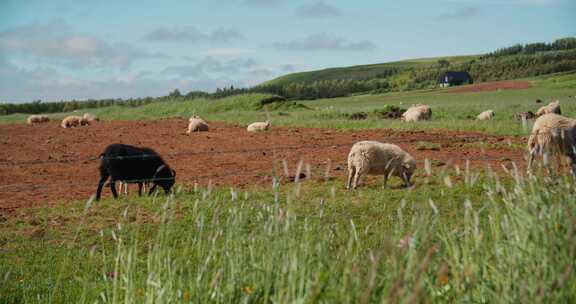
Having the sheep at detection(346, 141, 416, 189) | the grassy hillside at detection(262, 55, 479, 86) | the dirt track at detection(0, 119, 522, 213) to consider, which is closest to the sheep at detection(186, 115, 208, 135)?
the dirt track at detection(0, 119, 522, 213)

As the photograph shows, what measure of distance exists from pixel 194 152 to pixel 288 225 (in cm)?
1135

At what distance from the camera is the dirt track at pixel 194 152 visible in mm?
14398

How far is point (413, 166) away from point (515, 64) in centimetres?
8909

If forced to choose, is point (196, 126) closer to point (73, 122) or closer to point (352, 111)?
point (73, 122)

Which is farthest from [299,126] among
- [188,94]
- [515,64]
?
[515,64]

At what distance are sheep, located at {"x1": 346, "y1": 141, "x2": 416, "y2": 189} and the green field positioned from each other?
489 centimetres

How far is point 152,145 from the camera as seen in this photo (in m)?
24.2

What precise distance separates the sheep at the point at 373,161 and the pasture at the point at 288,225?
421 mm

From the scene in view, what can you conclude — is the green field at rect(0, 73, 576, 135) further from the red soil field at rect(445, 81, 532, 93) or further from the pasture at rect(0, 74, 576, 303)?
the red soil field at rect(445, 81, 532, 93)

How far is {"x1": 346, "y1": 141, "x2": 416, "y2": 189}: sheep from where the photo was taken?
13.6m

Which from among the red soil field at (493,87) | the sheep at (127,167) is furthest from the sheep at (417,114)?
the red soil field at (493,87)

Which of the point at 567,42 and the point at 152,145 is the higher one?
the point at 567,42

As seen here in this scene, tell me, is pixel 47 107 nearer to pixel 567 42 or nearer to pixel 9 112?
pixel 9 112

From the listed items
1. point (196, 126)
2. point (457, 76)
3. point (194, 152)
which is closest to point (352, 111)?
point (196, 126)
